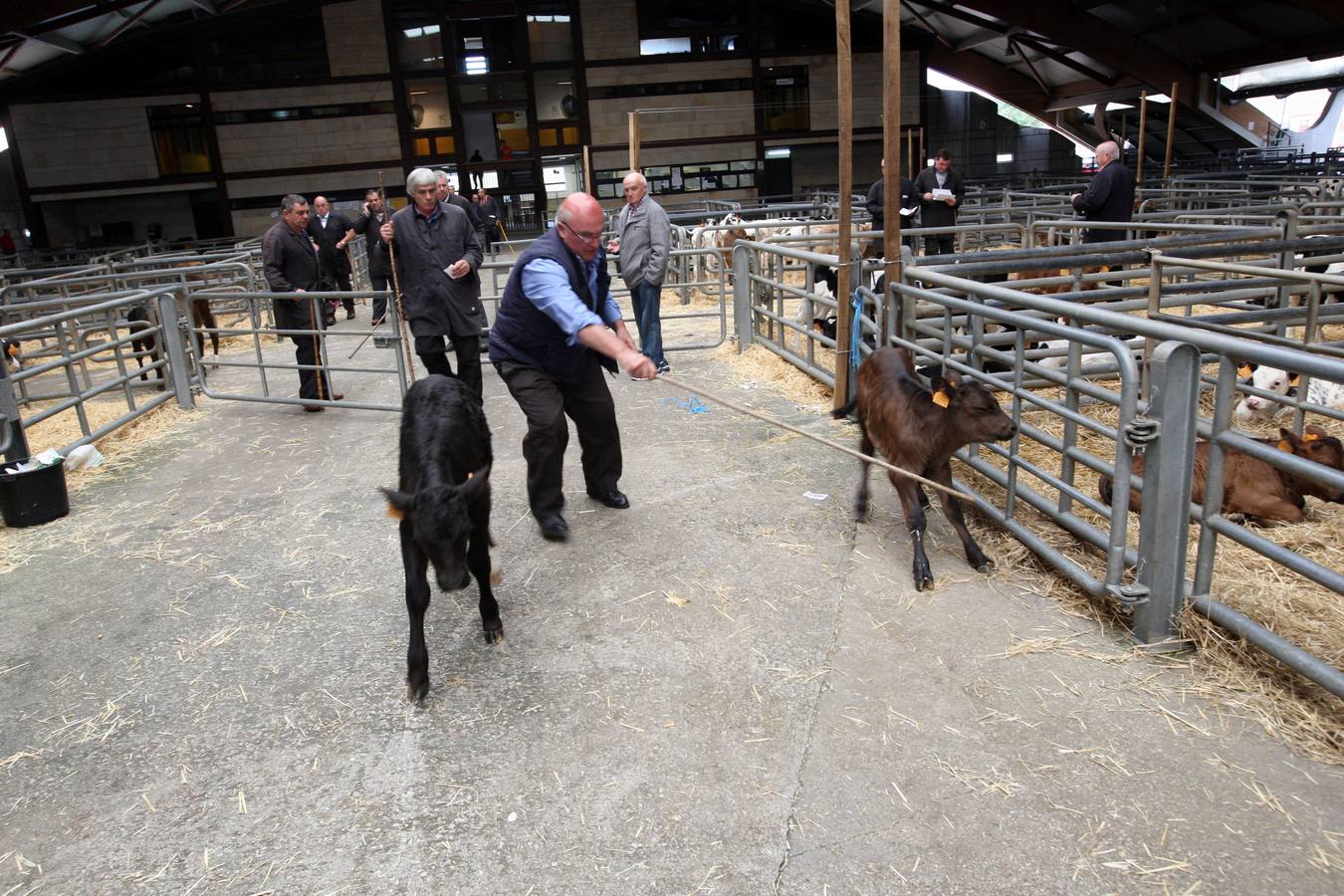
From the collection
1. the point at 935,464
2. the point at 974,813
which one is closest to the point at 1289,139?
the point at 935,464

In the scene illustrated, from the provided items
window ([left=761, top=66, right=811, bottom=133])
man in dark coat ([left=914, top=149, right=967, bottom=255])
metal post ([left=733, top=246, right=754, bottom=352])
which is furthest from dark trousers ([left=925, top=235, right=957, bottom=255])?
window ([left=761, top=66, right=811, bottom=133])

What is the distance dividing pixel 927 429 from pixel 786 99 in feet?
94.3

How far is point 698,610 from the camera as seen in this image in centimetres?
412

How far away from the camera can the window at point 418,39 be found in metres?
28.7

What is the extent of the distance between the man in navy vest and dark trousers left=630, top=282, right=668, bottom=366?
11.5ft

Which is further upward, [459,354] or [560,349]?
[560,349]

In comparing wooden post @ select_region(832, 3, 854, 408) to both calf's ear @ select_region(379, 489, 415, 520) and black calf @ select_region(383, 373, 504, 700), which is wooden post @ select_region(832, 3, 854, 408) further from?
calf's ear @ select_region(379, 489, 415, 520)

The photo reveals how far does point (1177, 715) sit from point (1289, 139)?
3527 centimetres

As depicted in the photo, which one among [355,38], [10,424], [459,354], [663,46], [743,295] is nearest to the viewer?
[10,424]

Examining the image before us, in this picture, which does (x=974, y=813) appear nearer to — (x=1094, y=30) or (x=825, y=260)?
(x=825, y=260)

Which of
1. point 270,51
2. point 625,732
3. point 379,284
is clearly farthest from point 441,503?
point 270,51

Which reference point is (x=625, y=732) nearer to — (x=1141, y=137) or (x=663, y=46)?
(x=1141, y=137)

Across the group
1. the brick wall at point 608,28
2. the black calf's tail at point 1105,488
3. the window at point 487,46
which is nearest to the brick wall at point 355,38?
the window at point 487,46

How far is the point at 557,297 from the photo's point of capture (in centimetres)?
446
